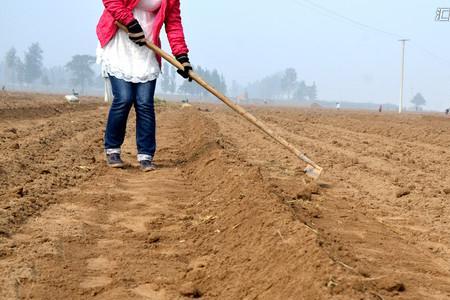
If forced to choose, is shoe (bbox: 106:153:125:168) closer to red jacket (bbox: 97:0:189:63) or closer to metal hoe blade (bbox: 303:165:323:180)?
red jacket (bbox: 97:0:189:63)

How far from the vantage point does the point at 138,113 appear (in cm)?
704

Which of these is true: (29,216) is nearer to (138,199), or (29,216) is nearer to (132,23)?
(138,199)

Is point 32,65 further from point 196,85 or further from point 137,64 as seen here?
point 137,64

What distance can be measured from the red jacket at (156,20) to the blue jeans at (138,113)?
44 cm

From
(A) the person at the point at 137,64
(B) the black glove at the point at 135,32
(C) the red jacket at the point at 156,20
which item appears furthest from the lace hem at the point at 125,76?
(B) the black glove at the point at 135,32

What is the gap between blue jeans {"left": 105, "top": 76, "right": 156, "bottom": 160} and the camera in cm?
685

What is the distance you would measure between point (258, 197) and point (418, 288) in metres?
1.45

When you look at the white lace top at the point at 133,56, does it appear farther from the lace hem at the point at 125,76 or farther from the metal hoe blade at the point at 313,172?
the metal hoe blade at the point at 313,172

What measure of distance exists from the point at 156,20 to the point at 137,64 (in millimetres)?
546

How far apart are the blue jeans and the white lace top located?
0.08 metres

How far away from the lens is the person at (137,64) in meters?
6.83

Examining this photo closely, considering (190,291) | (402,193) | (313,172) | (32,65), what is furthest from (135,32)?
(32,65)

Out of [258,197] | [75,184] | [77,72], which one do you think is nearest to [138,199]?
[75,184]

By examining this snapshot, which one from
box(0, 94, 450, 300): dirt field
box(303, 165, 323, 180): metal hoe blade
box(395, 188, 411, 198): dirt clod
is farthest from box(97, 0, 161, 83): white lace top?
box(395, 188, 411, 198): dirt clod
